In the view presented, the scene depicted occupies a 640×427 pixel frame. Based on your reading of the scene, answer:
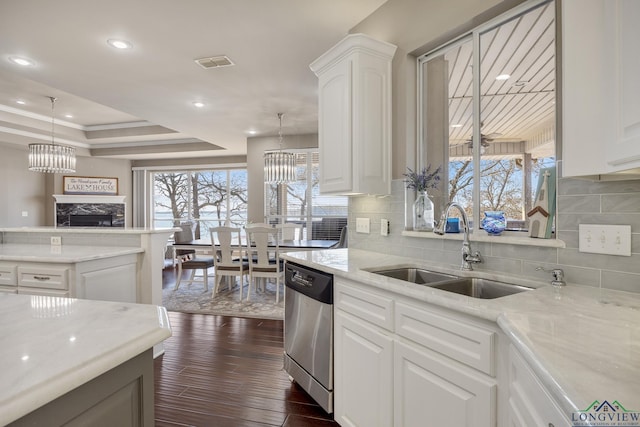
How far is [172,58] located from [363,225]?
2423 millimetres

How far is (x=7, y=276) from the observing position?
96.0 inches

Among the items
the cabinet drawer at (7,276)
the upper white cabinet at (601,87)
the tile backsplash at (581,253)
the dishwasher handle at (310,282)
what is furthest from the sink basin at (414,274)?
Answer: the cabinet drawer at (7,276)

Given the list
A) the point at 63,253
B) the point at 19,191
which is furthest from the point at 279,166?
the point at 19,191

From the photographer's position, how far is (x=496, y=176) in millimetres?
1971

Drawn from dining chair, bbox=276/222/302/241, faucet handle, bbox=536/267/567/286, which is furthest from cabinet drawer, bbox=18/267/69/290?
dining chair, bbox=276/222/302/241

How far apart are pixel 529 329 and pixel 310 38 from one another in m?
2.76

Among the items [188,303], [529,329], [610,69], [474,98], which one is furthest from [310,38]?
[188,303]

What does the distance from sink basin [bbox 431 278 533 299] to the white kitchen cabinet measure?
2.11 feet

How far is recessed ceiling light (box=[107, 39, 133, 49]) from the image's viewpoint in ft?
9.32

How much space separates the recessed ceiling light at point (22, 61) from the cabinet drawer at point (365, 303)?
3.69 metres

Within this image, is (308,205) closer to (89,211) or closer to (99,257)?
(99,257)

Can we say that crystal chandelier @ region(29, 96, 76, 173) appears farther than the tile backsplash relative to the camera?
Yes

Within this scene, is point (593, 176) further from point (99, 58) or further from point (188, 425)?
point (99, 58)

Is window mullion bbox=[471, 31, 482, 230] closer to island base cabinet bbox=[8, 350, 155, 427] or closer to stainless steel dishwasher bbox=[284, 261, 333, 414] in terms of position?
stainless steel dishwasher bbox=[284, 261, 333, 414]
